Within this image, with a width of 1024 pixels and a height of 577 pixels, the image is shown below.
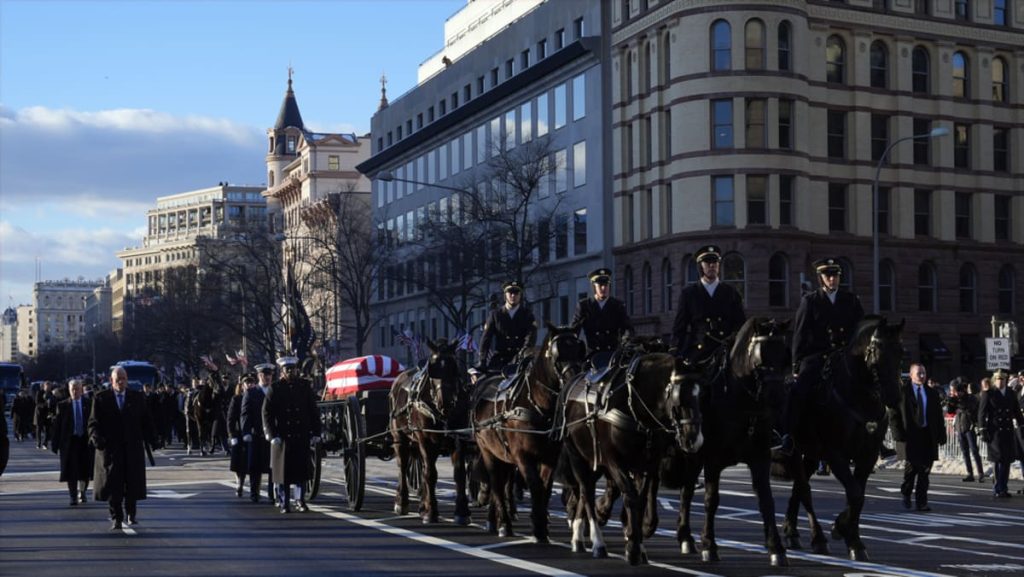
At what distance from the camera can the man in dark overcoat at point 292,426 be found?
74.0 ft

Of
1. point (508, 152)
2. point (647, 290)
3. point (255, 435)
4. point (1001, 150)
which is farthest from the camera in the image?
point (1001, 150)

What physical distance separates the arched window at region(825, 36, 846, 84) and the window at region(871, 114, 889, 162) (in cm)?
241

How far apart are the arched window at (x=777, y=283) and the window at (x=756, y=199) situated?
1579mm

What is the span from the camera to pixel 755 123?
6469cm

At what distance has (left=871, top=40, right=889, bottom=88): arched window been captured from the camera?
224 feet

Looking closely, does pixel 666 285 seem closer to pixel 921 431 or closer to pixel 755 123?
pixel 755 123

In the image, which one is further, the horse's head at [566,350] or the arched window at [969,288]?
the arched window at [969,288]

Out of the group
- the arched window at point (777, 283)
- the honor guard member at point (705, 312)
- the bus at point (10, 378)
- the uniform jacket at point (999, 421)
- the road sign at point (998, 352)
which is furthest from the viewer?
the bus at point (10, 378)

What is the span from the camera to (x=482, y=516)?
21172mm

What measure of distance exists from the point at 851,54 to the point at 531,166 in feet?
51.5

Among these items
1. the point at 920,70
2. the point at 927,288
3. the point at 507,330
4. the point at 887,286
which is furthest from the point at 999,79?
the point at 507,330

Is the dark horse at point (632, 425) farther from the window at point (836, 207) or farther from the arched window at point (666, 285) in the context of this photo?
the window at point (836, 207)

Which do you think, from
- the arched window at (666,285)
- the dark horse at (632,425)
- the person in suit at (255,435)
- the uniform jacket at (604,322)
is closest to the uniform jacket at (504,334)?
the uniform jacket at (604,322)

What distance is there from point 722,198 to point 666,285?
14.4ft
